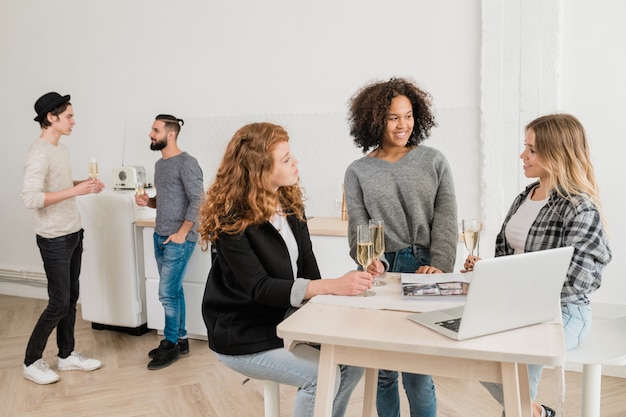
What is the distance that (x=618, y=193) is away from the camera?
10.4 ft

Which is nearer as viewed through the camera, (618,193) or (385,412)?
(385,412)

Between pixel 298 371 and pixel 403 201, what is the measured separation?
2.63 ft

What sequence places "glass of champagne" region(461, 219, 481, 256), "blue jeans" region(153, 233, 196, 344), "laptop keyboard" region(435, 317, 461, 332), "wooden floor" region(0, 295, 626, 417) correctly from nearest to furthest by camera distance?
"laptop keyboard" region(435, 317, 461, 332)
"glass of champagne" region(461, 219, 481, 256)
"wooden floor" region(0, 295, 626, 417)
"blue jeans" region(153, 233, 196, 344)

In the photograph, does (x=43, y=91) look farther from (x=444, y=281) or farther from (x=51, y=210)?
(x=444, y=281)

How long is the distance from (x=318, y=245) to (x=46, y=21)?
3302 mm

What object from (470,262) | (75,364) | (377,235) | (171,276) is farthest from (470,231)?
(75,364)

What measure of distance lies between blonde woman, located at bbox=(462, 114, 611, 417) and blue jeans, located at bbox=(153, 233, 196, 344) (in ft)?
6.80

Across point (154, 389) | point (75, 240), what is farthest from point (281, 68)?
point (154, 389)

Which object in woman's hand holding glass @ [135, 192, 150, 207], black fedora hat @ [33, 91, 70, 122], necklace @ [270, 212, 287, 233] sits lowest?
woman's hand holding glass @ [135, 192, 150, 207]

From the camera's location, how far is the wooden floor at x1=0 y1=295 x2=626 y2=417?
2900 mm

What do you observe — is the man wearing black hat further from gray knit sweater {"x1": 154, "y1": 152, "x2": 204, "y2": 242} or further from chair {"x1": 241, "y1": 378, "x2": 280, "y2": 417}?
chair {"x1": 241, "y1": 378, "x2": 280, "y2": 417}

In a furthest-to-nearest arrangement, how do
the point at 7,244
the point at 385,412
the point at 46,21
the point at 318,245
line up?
the point at 7,244 → the point at 46,21 → the point at 318,245 → the point at 385,412

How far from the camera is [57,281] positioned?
128 inches

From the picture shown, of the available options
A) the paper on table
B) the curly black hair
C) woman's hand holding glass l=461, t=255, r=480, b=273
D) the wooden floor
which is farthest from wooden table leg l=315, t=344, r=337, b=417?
the wooden floor
